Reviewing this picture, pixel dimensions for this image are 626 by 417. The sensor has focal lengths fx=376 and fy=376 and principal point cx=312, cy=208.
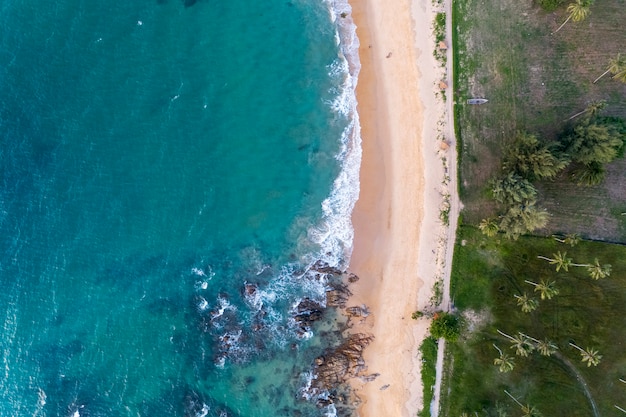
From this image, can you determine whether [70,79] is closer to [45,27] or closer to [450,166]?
[45,27]

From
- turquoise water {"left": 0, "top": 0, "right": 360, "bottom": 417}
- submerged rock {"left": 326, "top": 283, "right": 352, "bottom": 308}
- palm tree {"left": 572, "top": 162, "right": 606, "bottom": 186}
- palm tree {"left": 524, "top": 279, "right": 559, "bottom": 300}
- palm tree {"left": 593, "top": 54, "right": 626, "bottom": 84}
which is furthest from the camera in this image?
turquoise water {"left": 0, "top": 0, "right": 360, "bottom": 417}

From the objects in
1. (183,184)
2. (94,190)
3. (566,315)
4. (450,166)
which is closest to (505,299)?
(566,315)

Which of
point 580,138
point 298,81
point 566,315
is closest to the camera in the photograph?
point 580,138

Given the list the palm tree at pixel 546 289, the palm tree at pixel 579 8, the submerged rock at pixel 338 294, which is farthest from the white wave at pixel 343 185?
the palm tree at pixel 579 8

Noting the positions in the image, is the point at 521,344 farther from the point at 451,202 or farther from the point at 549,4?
the point at 549,4

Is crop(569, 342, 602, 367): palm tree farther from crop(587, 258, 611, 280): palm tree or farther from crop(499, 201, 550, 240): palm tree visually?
crop(499, 201, 550, 240): palm tree

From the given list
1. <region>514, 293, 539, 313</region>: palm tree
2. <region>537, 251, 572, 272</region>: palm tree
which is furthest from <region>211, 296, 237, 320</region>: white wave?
<region>537, 251, 572, 272</region>: palm tree
